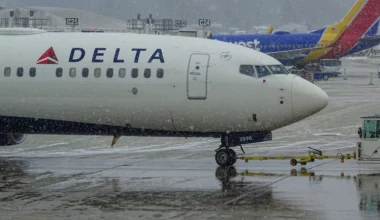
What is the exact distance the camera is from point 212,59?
23422mm

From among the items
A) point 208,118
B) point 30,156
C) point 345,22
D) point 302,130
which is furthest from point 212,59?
point 345,22

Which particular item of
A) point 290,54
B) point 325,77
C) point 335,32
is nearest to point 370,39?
point 335,32

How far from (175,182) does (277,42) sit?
187 feet


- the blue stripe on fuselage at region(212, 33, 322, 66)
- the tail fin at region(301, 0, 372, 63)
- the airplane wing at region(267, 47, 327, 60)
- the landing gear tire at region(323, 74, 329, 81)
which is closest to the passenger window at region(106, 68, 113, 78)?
the airplane wing at region(267, 47, 327, 60)

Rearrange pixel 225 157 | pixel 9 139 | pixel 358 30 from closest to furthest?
pixel 225 157 → pixel 9 139 → pixel 358 30

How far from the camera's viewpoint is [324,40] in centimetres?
7950


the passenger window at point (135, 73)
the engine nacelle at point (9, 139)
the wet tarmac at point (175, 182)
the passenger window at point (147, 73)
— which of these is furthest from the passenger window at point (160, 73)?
the engine nacelle at point (9, 139)

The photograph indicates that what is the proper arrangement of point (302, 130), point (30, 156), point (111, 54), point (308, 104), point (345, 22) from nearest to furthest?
1. point (308, 104)
2. point (111, 54)
3. point (30, 156)
4. point (302, 130)
5. point (345, 22)

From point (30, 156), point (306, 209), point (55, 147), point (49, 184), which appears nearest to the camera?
point (306, 209)

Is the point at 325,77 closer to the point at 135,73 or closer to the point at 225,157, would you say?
the point at 225,157

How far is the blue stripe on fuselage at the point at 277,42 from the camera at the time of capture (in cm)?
7656

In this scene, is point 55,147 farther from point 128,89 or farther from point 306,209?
point 306,209

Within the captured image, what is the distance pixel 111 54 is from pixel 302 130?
11.9 m

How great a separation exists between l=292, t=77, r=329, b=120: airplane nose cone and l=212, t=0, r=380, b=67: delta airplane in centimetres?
5236
